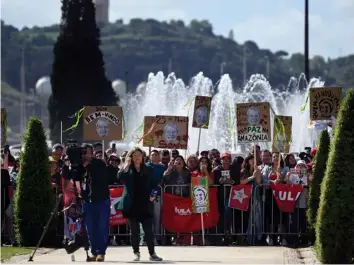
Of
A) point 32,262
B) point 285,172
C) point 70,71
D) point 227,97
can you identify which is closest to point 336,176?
point 32,262

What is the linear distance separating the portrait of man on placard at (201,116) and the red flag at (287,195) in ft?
16.4

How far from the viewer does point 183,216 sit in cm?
1991

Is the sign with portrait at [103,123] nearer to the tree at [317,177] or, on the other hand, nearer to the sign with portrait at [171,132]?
the sign with portrait at [171,132]

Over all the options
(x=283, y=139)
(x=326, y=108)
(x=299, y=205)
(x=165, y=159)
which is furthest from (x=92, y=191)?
(x=283, y=139)

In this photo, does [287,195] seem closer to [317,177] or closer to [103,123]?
[317,177]

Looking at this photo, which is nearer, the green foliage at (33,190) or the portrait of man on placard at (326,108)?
the green foliage at (33,190)

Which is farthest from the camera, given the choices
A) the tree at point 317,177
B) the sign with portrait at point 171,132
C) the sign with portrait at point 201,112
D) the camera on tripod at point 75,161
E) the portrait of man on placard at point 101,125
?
the sign with portrait at point 201,112

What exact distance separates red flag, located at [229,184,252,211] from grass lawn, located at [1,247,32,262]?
3433mm

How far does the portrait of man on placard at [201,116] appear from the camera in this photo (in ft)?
80.7

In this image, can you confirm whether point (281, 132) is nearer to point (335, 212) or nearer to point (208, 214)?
point (208, 214)

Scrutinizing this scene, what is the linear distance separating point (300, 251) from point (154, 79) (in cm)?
2546

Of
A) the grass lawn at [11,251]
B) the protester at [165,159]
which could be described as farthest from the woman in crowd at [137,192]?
the protester at [165,159]

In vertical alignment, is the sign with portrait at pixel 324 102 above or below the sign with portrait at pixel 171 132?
above

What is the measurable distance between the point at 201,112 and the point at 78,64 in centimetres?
3512
